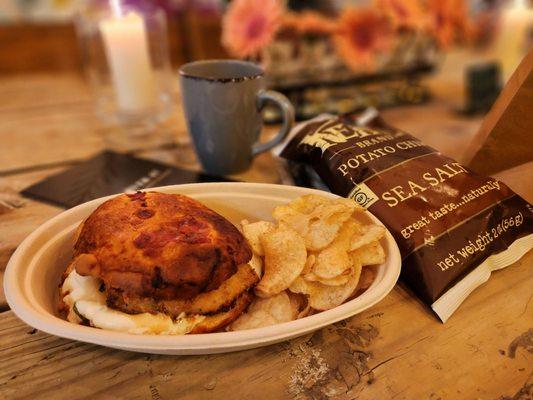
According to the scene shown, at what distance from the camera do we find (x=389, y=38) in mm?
1033

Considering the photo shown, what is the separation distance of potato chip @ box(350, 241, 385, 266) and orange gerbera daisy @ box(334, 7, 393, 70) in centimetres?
66

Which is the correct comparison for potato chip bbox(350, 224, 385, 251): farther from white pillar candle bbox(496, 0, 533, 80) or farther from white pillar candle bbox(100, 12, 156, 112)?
white pillar candle bbox(496, 0, 533, 80)

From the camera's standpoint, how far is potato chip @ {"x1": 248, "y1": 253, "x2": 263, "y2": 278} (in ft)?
1.57

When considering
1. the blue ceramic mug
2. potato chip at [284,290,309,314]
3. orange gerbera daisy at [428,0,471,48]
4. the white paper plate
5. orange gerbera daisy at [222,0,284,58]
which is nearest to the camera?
the white paper plate

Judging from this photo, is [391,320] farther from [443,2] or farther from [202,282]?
[443,2]

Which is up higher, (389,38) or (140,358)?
(389,38)

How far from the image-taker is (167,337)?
1.20 ft

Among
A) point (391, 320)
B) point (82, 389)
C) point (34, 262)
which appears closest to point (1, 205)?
point (34, 262)

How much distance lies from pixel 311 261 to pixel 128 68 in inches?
29.1

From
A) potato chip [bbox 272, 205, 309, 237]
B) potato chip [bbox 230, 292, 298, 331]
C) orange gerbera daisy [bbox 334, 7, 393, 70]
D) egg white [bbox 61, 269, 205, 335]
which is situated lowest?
potato chip [bbox 230, 292, 298, 331]

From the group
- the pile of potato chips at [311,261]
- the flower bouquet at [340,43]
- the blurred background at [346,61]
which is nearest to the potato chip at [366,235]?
the pile of potato chips at [311,261]

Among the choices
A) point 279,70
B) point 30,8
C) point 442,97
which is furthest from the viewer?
point 30,8

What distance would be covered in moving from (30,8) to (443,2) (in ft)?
6.31

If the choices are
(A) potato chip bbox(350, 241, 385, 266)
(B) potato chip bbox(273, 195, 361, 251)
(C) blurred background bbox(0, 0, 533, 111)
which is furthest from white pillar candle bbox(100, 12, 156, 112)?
(A) potato chip bbox(350, 241, 385, 266)
